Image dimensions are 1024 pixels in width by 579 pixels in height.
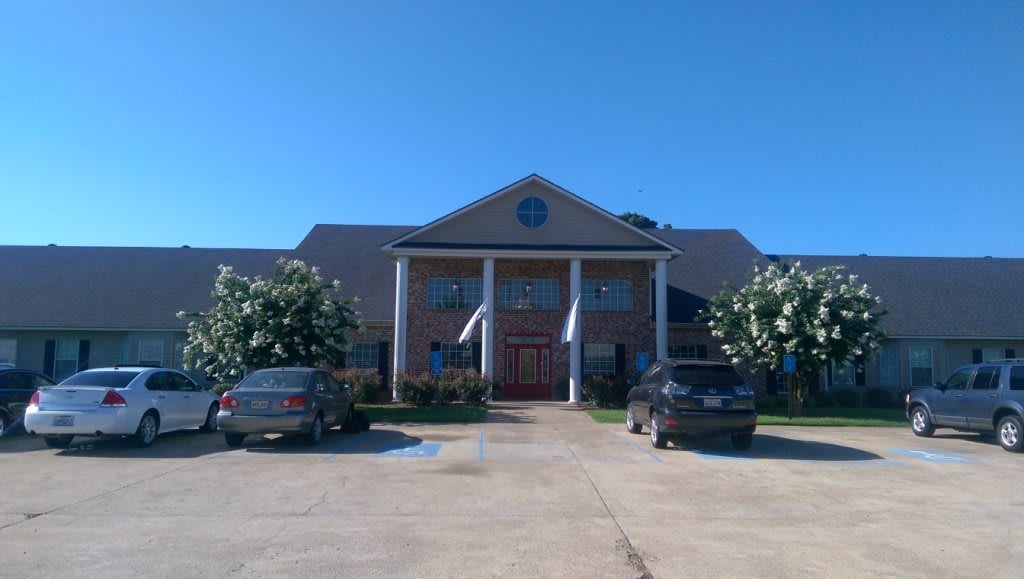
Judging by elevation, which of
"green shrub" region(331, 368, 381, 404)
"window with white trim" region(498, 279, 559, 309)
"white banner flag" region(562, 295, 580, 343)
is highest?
"window with white trim" region(498, 279, 559, 309)

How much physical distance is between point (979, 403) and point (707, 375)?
253 inches

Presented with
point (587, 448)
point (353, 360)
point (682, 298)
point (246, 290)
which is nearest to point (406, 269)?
point (353, 360)

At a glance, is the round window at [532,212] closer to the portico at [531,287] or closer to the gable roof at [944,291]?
the portico at [531,287]

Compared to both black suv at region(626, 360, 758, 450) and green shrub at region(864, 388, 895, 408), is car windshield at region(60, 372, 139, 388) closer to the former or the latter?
black suv at region(626, 360, 758, 450)

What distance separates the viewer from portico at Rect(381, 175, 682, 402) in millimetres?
24594

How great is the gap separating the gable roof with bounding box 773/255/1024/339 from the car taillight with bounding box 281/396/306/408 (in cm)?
2242

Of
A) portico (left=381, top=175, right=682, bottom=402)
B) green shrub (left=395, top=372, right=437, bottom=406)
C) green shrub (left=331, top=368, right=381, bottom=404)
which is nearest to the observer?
green shrub (left=395, top=372, right=437, bottom=406)

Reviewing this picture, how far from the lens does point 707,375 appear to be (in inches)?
531

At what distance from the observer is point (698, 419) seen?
1294cm

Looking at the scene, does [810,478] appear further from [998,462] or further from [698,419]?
[998,462]

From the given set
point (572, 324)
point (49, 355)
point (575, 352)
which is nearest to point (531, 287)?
point (575, 352)

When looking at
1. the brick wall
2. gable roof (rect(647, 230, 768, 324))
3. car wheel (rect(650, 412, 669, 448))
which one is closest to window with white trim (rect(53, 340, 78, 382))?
the brick wall

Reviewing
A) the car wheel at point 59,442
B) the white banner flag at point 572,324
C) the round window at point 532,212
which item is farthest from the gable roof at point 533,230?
the car wheel at point 59,442

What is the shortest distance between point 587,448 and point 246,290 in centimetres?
1157
